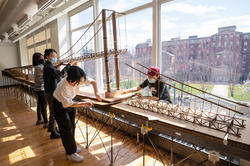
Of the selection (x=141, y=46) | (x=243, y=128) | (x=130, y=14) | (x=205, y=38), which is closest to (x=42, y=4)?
(x=130, y=14)

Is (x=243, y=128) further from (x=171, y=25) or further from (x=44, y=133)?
(x=44, y=133)

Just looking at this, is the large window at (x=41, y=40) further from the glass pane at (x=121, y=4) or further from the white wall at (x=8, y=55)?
the glass pane at (x=121, y=4)

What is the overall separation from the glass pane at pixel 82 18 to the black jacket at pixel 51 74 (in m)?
2.31

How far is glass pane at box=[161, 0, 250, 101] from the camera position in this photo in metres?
2.04

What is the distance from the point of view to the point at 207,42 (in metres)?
2.30

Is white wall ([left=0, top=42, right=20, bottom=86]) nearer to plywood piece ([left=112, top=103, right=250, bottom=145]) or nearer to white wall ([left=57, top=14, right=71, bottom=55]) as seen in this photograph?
white wall ([left=57, top=14, right=71, bottom=55])

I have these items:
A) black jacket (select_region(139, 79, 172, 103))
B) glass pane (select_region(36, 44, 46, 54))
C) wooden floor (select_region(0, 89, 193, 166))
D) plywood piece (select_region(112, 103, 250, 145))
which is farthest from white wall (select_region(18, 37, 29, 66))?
plywood piece (select_region(112, 103, 250, 145))

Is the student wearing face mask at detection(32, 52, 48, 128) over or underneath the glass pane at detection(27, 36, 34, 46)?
underneath

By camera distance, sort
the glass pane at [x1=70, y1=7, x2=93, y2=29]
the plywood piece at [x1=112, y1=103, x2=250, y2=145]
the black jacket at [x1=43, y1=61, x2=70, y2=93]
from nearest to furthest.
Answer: the plywood piece at [x1=112, y1=103, x2=250, y2=145] → the black jacket at [x1=43, y1=61, x2=70, y2=93] → the glass pane at [x1=70, y1=7, x2=93, y2=29]

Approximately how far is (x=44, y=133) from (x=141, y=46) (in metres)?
2.46

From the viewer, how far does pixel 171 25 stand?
2.62 meters

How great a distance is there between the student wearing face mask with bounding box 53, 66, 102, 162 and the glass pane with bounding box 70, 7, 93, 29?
2.93 m

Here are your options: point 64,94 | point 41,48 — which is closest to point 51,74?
point 64,94

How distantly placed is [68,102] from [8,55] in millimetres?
9883
